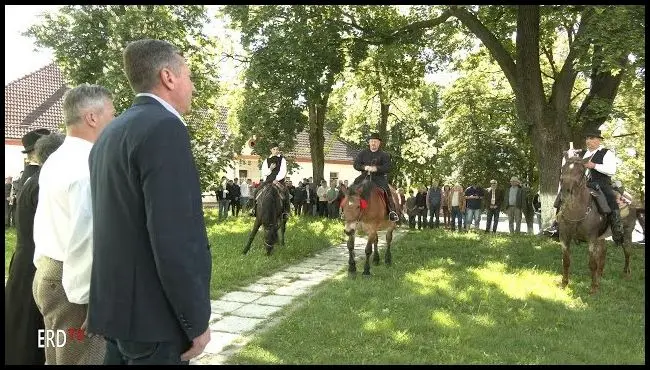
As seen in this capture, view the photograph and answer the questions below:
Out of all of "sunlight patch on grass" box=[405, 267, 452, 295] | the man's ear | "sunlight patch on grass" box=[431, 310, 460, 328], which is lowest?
"sunlight patch on grass" box=[405, 267, 452, 295]

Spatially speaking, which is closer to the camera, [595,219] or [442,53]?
[595,219]

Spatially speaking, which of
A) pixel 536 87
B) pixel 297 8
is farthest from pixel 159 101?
pixel 536 87

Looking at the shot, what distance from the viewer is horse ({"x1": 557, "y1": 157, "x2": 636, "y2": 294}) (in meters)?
9.02

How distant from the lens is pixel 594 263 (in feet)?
30.8

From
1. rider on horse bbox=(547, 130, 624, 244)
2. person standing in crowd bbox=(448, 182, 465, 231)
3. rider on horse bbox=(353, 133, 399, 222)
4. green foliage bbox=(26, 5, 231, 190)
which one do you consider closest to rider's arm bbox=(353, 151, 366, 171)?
rider on horse bbox=(353, 133, 399, 222)

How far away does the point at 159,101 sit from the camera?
8.66 ft

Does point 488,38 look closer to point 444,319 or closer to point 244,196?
point 444,319

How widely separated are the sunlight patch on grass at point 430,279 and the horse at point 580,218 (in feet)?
6.85

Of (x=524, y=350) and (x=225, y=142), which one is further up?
(x=225, y=142)

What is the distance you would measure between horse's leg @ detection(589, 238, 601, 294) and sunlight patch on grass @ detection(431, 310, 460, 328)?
11.0 feet

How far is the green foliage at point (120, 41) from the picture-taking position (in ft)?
59.8

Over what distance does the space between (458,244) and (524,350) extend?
966cm

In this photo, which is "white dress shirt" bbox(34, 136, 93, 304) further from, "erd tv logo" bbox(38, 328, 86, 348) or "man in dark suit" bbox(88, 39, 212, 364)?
"man in dark suit" bbox(88, 39, 212, 364)
